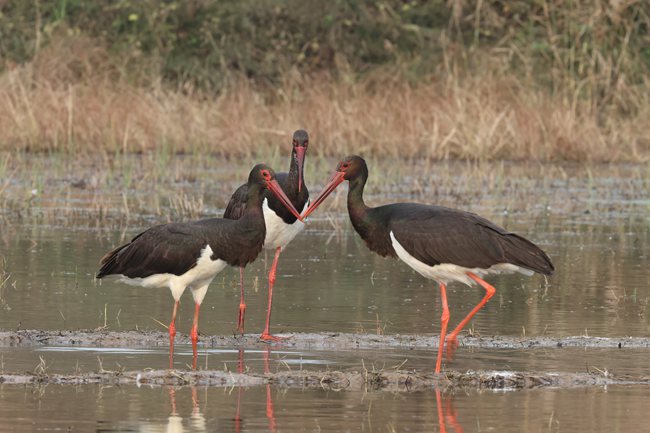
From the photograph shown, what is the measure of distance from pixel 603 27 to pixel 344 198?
8.52 meters

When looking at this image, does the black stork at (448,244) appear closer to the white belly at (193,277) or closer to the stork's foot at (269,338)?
the stork's foot at (269,338)

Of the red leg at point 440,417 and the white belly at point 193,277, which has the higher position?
the white belly at point 193,277

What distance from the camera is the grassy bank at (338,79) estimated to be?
20359 mm

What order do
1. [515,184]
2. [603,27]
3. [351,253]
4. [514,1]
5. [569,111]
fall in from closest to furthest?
[351,253]
[515,184]
[569,111]
[603,27]
[514,1]

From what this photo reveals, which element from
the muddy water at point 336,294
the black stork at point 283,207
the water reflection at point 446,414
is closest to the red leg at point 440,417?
the water reflection at point 446,414

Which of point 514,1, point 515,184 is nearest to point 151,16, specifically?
point 514,1

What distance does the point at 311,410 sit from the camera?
6500 mm

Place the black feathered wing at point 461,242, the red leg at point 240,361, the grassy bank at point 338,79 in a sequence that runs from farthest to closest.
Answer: the grassy bank at point 338,79, the black feathered wing at point 461,242, the red leg at point 240,361

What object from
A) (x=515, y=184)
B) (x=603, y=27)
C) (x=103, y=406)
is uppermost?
(x=603, y=27)

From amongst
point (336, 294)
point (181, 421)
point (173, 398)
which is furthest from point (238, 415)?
point (336, 294)

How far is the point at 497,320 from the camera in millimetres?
9445

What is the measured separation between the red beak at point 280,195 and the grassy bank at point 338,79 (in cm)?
1036

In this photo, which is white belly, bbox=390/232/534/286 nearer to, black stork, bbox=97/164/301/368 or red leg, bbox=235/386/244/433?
black stork, bbox=97/164/301/368

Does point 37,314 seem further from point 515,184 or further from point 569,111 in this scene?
point 569,111
